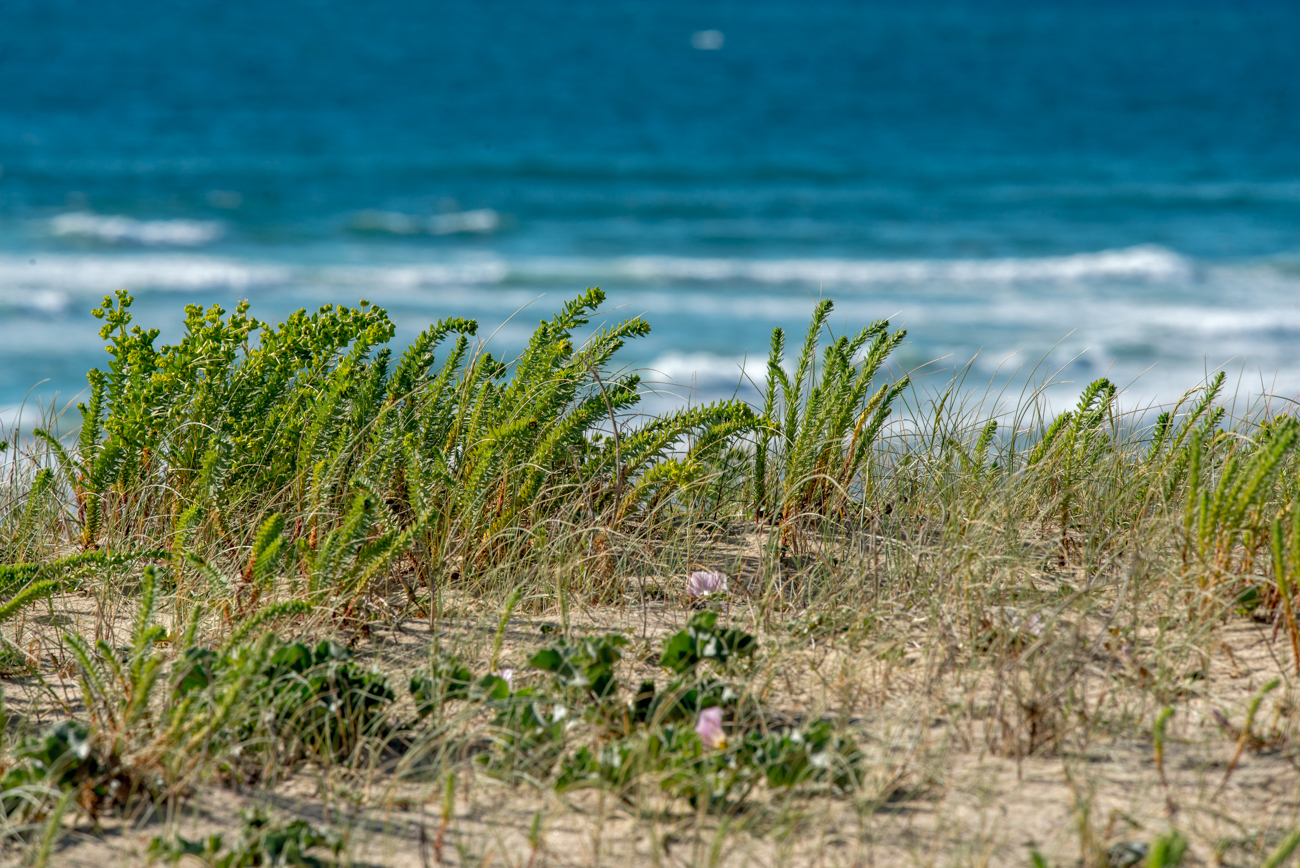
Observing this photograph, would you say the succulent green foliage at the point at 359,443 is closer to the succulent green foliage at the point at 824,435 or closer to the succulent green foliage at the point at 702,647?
the succulent green foliage at the point at 824,435

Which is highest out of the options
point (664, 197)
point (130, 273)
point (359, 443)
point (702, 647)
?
point (664, 197)

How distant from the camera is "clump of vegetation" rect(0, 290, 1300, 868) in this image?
1672 millimetres

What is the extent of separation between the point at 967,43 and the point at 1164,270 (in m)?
36.4

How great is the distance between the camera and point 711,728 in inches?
69.4

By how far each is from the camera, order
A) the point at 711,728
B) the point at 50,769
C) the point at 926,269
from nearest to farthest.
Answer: the point at 50,769 < the point at 711,728 < the point at 926,269

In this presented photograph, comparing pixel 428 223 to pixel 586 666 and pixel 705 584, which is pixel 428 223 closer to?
pixel 705 584

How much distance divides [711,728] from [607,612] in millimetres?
692

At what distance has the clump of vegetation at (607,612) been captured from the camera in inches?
65.8

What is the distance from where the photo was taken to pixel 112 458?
2623mm

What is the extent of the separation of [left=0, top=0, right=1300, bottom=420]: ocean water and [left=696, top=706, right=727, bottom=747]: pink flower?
113 cm

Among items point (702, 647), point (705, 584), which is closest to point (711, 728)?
point (702, 647)

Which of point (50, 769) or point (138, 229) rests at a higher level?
point (138, 229)

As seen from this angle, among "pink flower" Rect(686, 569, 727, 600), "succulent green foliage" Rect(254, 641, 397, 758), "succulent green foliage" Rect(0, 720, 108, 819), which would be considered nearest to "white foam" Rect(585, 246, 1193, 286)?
"pink flower" Rect(686, 569, 727, 600)

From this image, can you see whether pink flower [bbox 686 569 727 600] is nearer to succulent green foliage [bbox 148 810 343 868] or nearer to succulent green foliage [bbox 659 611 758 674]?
succulent green foliage [bbox 659 611 758 674]
